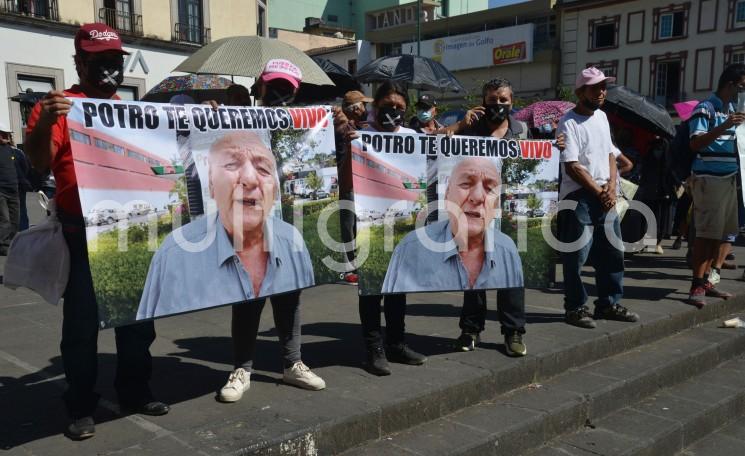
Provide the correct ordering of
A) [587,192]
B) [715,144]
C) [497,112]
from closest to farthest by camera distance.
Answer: [497,112] < [587,192] < [715,144]

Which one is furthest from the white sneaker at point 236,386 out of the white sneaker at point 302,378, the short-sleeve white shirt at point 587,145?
the short-sleeve white shirt at point 587,145

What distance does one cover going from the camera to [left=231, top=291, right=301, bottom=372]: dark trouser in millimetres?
3445

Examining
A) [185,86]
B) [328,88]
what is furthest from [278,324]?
[328,88]

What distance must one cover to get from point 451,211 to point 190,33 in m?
24.5

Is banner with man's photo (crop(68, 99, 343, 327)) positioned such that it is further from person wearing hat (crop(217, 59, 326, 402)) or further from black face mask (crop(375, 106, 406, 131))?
black face mask (crop(375, 106, 406, 131))

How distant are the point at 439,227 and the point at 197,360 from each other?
176 cm

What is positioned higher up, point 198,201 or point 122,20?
point 122,20

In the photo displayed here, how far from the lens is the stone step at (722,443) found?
151 inches

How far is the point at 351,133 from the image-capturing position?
3.60 m

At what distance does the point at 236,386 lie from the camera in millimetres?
3334

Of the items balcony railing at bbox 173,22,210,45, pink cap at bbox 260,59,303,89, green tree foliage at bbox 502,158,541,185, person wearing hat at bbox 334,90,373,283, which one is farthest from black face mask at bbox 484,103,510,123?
balcony railing at bbox 173,22,210,45

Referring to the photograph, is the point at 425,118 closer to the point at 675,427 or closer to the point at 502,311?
the point at 502,311

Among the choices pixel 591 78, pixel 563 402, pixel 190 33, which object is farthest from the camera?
pixel 190 33

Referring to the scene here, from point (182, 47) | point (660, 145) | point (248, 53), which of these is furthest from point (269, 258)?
point (182, 47)
